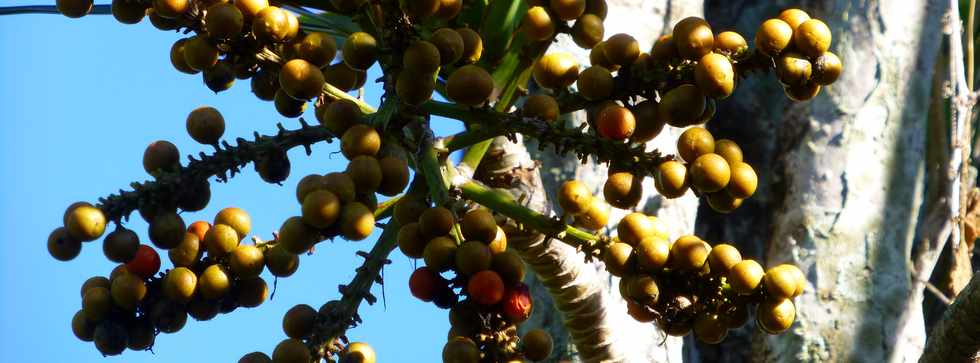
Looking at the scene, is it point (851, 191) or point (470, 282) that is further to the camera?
point (851, 191)

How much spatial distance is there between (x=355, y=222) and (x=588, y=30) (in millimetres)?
379

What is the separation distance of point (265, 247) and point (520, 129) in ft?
0.92

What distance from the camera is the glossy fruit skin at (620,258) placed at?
3.69 ft

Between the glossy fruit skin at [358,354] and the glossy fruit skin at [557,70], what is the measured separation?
13.1 inches

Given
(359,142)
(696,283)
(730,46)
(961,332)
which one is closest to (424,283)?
(359,142)

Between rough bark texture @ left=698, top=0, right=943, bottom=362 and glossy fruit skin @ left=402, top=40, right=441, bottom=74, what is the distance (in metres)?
1.41

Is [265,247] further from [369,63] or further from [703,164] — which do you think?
[703,164]

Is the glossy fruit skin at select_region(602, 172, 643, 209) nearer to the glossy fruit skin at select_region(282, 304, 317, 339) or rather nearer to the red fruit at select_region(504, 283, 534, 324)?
the red fruit at select_region(504, 283, 534, 324)

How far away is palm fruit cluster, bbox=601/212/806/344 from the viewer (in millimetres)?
1095

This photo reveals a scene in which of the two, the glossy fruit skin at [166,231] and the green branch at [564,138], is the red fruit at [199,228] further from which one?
the green branch at [564,138]

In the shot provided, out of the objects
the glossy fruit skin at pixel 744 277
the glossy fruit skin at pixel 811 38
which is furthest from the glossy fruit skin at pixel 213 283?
the glossy fruit skin at pixel 811 38

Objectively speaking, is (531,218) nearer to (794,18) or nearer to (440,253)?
(440,253)

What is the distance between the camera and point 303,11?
1547 mm

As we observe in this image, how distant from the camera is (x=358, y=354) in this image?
1.11m
